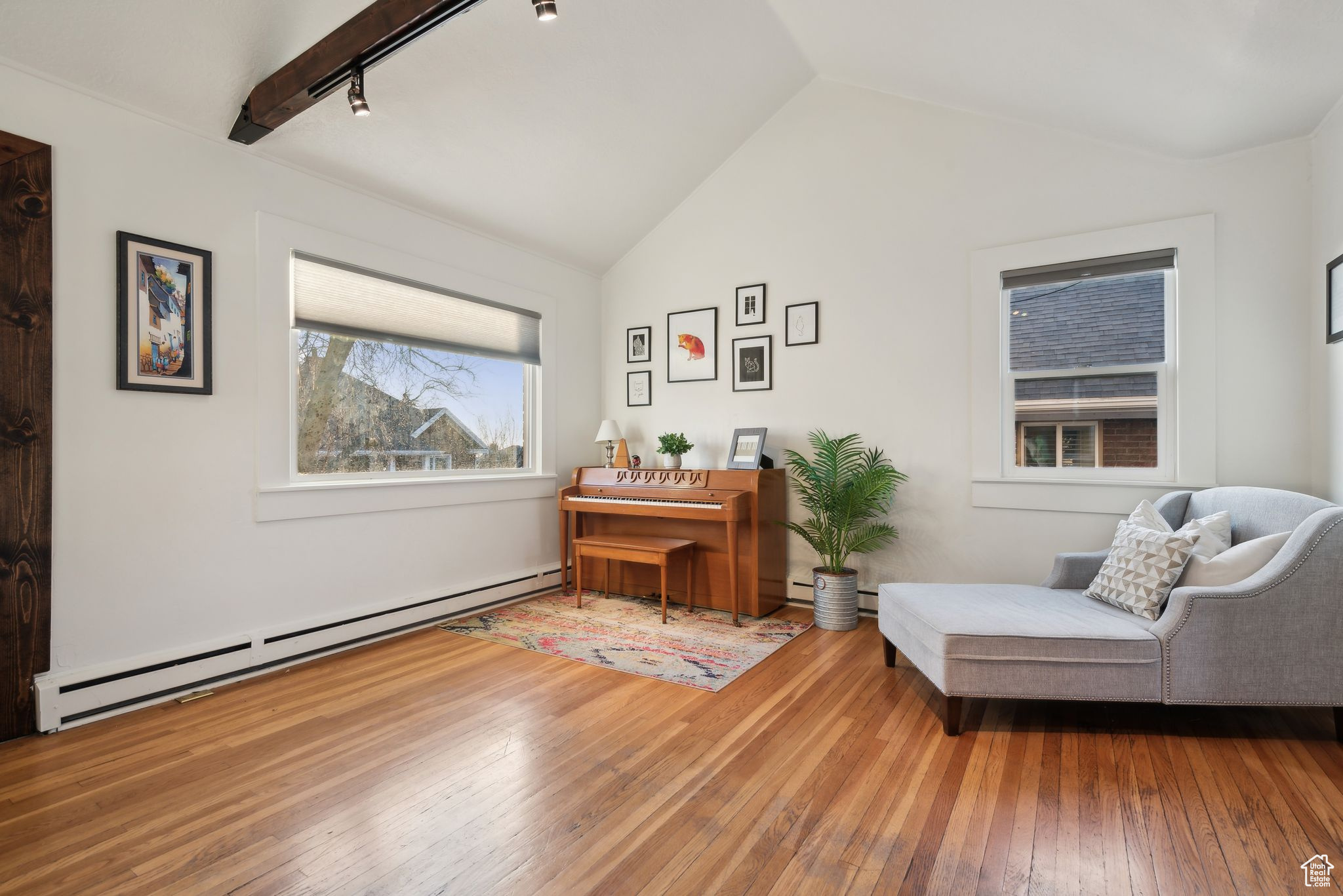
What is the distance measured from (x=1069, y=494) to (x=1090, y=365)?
738 mm

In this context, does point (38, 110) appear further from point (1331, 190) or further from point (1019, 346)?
point (1331, 190)

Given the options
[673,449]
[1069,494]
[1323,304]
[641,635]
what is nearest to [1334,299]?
[1323,304]

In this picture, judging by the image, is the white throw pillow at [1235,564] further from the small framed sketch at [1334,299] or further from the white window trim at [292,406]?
the white window trim at [292,406]

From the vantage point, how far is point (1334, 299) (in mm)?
2834

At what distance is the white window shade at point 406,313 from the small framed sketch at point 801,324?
185cm

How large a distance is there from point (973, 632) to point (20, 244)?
155 inches

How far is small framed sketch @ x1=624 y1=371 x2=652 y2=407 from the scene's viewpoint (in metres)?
5.20

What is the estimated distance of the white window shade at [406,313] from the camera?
350cm

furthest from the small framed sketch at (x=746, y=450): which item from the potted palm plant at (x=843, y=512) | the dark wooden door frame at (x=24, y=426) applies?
the dark wooden door frame at (x=24, y=426)

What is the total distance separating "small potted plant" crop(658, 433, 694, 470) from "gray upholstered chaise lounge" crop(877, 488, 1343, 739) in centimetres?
237

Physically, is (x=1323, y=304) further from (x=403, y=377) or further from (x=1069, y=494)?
(x=403, y=377)

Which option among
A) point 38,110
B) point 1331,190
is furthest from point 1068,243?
point 38,110

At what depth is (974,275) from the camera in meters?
3.87

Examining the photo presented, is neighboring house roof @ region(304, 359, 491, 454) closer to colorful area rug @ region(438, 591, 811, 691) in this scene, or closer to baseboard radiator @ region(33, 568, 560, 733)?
baseboard radiator @ region(33, 568, 560, 733)
